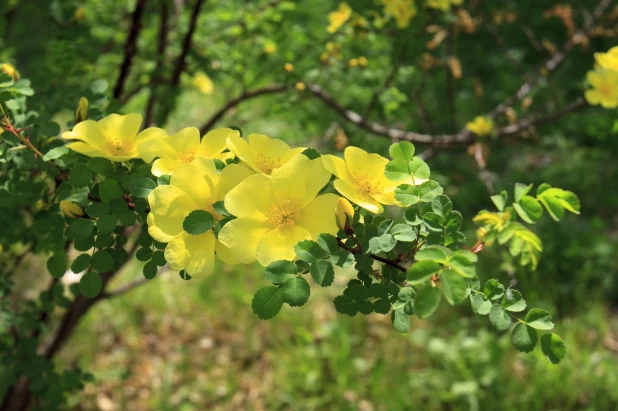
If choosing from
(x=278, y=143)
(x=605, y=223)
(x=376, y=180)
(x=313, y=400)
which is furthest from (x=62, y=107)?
(x=605, y=223)

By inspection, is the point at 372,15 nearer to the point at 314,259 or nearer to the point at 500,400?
the point at 314,259

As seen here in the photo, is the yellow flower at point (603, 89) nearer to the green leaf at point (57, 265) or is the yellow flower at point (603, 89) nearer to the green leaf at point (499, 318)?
the green leaf at point (499, 318)

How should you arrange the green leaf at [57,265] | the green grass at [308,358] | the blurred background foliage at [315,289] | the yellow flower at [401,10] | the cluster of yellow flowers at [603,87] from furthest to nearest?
the green grass at [308,358] < the blurred background foliage at [315,289] < the yellow flower at [401,10] < the cluster of yellow flowers at [603,87] < the green leaf at [57,265]

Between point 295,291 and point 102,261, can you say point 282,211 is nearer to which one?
point 295,291

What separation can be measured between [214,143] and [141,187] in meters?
0.15

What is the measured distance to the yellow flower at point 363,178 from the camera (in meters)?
0.82

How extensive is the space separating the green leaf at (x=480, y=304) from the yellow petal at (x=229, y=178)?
370 mm

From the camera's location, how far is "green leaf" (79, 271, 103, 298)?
0.99m

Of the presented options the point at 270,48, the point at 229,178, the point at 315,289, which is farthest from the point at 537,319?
the point at 315,289

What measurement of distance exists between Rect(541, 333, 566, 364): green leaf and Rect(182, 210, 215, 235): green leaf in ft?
1.61

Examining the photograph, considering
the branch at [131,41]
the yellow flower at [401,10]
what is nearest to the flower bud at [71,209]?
the branch at [131,41]

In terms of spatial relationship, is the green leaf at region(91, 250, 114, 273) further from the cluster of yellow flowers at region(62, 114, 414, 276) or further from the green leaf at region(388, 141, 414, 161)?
the green leaf at region(388, 141, 414, 161)

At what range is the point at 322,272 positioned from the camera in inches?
30.3

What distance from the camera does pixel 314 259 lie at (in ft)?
2.54
